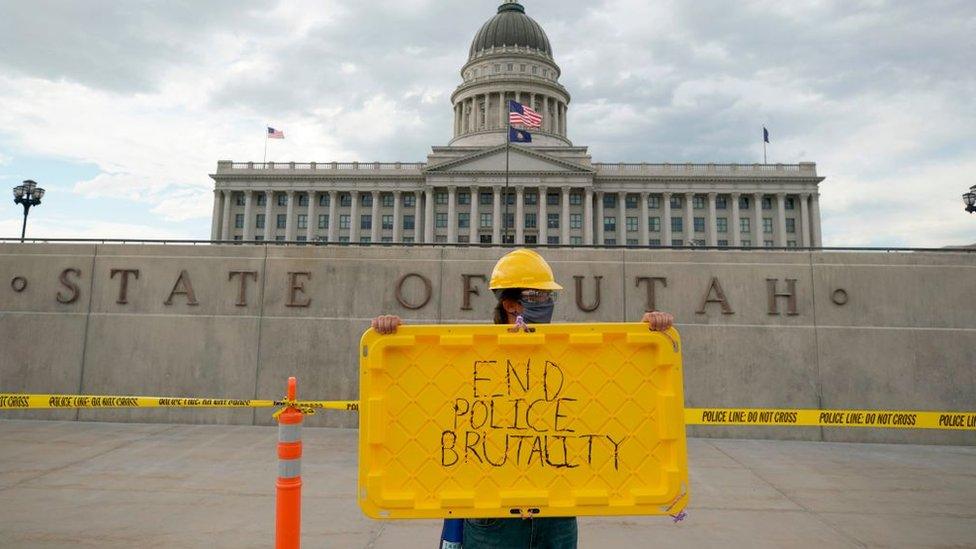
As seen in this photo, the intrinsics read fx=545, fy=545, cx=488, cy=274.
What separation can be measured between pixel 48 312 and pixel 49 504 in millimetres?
6523

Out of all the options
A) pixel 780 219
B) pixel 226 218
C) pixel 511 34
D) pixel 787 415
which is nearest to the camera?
pixel 787 415

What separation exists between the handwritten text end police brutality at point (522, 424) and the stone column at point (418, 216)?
73610mm

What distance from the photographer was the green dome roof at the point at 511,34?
94125 mm

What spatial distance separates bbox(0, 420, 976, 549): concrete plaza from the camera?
459 cm

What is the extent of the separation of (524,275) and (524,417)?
741 mm

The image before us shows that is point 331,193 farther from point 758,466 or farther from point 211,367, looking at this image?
point 758,466

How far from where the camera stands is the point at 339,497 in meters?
5.56

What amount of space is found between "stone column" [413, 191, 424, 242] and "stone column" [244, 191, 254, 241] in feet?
78.4

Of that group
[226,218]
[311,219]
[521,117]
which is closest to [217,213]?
[226,218]

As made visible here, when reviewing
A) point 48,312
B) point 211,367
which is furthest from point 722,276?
point 48,312

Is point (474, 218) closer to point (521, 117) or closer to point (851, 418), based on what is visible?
point (521, 117)

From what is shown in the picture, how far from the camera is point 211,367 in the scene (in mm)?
9828

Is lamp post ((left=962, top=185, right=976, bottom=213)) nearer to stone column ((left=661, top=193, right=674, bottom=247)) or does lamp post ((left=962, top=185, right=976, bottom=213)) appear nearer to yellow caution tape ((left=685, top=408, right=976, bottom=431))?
yellow caution tape ((left=685, top=408, right=976, bottom=431))

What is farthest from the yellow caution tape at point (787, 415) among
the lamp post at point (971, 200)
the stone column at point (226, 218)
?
the stone column at point (226, 218)
